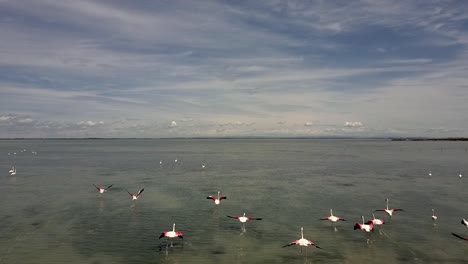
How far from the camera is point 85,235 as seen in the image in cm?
2716

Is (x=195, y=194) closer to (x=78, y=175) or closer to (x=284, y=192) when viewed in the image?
(x=284, y=192)

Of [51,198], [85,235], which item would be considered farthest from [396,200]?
[51,198]

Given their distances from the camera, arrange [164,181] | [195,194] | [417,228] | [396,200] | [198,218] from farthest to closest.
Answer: [164,181]
[195,194]
[396,200]
[198,218]
[417,228]

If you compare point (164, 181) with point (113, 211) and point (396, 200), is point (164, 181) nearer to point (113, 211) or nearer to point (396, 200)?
point (113, 211)

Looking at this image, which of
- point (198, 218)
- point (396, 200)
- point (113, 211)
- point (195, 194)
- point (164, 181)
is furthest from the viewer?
point (164, 181)

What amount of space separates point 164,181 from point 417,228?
3502cm

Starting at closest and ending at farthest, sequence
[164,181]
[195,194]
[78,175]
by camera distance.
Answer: [195,194] → [164,181] → [78,175]

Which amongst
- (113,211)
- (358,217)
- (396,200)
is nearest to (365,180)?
(396,200)

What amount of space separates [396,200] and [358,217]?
9888mm

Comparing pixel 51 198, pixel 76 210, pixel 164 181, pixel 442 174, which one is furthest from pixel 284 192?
pixel 442 174

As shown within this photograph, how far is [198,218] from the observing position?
1265 inches

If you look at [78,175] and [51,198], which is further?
[78,175]

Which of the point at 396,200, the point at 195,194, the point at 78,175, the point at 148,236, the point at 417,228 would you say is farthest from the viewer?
the point at 78,175

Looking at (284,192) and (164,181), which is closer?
(284,192)
